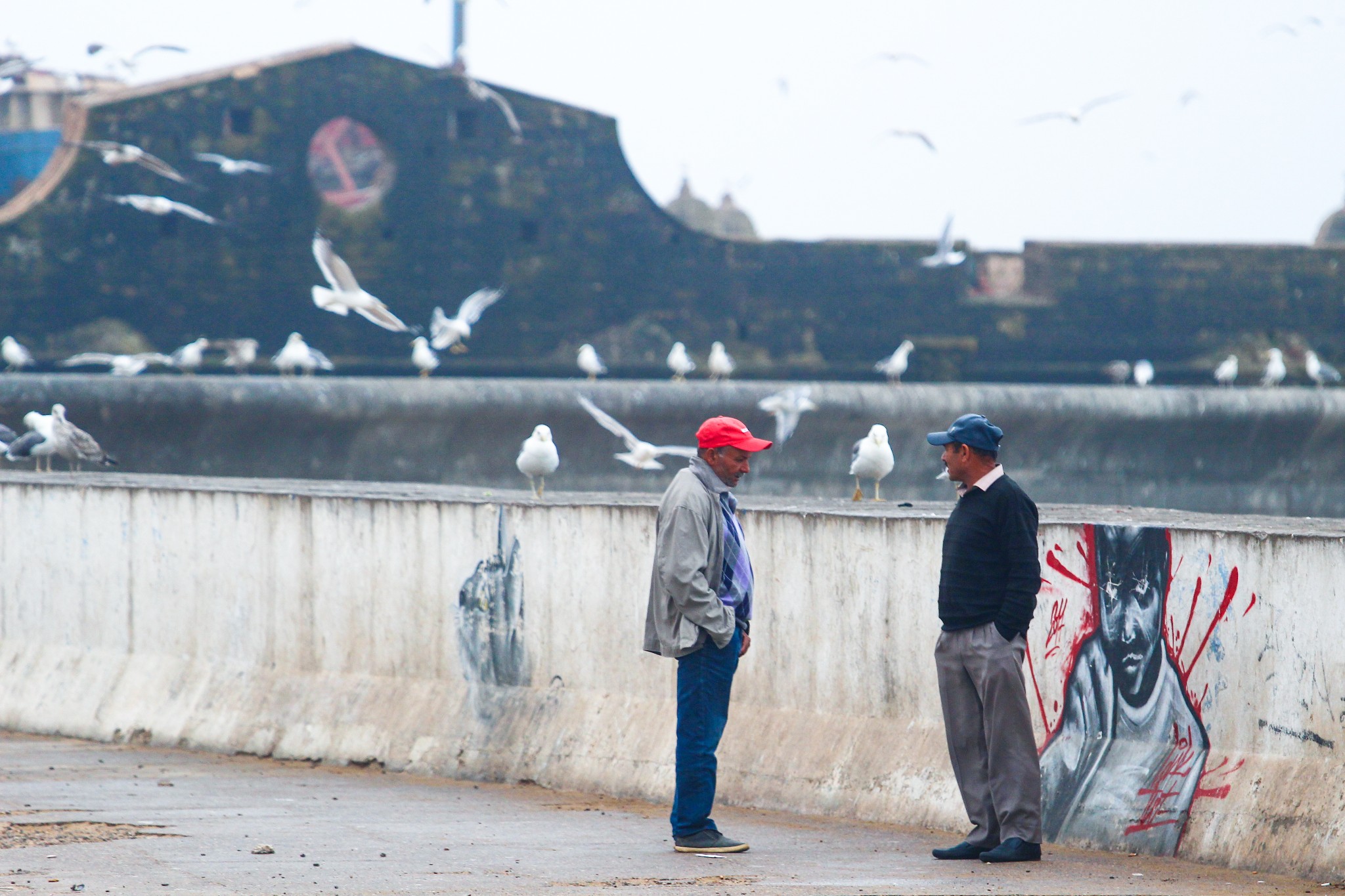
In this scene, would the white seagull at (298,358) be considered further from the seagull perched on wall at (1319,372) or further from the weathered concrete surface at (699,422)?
the seagull perched on wall at (1319,372)

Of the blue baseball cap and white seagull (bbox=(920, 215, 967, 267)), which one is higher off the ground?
white seagull (bbox=(920, 215, 967, 267))

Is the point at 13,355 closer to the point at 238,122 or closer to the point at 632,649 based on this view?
the point at 238,122

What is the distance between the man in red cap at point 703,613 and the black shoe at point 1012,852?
2.72 feet

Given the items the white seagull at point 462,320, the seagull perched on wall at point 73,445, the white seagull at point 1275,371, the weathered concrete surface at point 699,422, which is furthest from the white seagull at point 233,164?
Answer: the white seagull at point 1275,371

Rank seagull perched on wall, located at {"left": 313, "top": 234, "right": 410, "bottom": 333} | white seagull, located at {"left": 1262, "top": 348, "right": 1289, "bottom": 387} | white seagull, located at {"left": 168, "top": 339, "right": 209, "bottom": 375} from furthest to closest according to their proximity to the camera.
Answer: white seagull, located at {"left": 1262, "top": 348, "right": 1289, "bottom": 387} → white seagull, located at {"left": 168, "top": 339, "right": 209, "bottom": 375} → seagull perched on wall, located at {"left": 313, "top": 234, "right": 410, "bottom": 333}

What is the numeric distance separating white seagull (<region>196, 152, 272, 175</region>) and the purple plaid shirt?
25340 mm

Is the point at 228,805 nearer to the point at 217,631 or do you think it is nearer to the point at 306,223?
the point at 217,631

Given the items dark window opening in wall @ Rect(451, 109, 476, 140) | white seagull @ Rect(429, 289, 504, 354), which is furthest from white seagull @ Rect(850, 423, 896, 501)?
dark window opening in wall @ Rect(451, 109, 476, 140)

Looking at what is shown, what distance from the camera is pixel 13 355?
1089 inches

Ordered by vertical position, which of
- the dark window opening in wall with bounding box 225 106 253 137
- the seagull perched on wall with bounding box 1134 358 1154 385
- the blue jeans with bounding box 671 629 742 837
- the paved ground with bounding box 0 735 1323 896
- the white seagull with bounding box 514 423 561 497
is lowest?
the paved ground with bounding box 0 735 1323 896

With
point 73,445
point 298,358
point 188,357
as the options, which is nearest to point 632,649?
point 73,445

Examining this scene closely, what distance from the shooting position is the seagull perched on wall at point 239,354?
27594 millimetres

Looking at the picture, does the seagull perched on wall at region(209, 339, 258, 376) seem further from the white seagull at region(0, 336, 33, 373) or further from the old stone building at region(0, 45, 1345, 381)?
the white seagull at region(0, 336, 33, 373)

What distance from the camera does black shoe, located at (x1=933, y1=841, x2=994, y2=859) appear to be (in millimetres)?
5738
